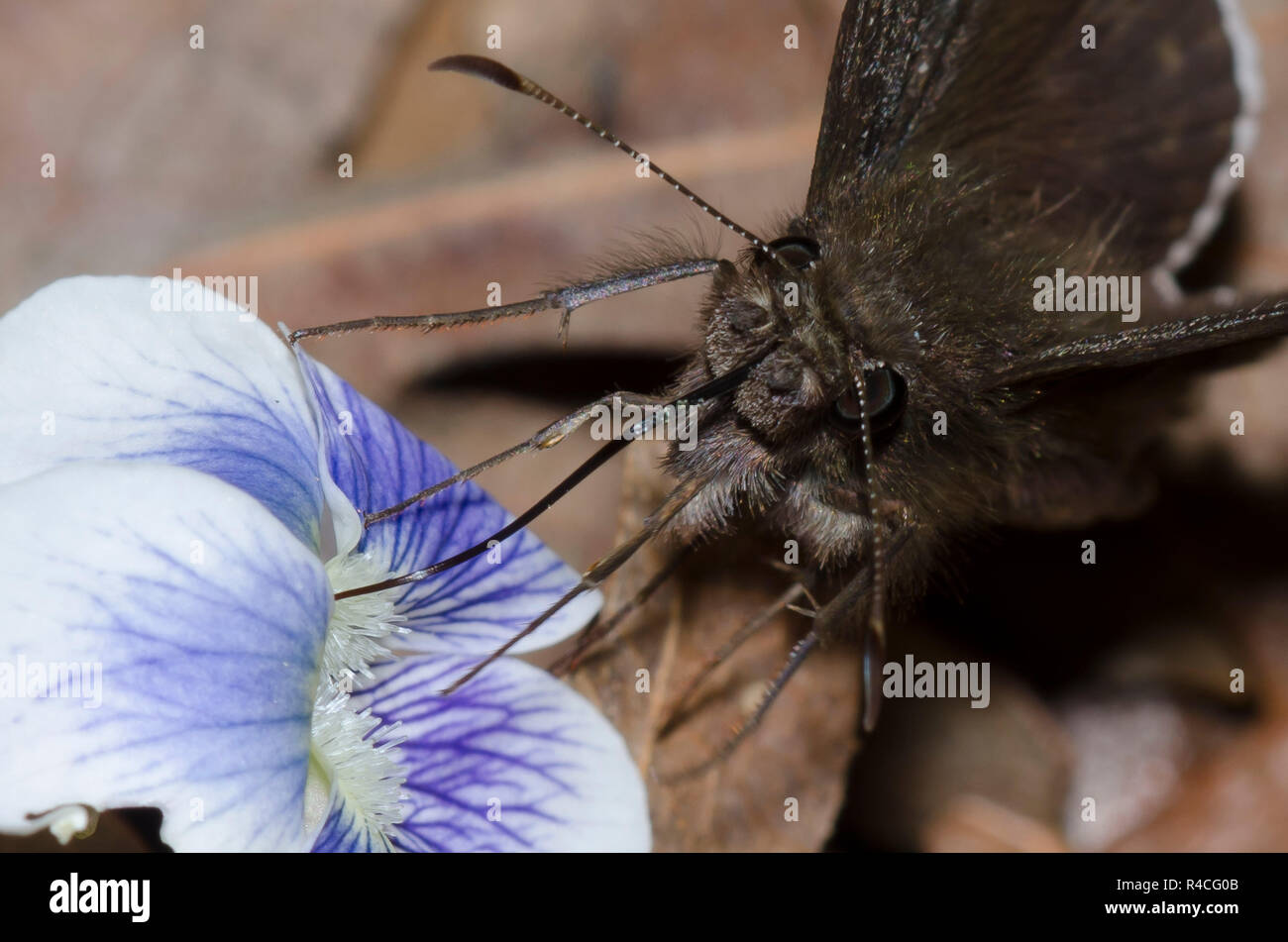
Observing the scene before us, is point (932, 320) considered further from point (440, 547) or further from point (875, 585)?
point (440, 547)

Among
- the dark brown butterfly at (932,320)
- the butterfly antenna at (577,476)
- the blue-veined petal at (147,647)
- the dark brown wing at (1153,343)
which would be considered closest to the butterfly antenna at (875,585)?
the dark brown butterfly at (932,320)

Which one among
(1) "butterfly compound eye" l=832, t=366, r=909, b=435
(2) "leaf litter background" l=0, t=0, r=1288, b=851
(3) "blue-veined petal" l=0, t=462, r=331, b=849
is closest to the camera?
(3) "blue-veined petal" l=0, t=462, r=331, b=849

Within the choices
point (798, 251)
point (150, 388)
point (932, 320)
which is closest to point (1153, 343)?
point (932, 320)

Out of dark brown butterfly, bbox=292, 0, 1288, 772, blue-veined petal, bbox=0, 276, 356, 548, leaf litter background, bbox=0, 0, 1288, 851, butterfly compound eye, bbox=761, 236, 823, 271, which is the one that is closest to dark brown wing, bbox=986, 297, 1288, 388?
dark brown butterfly, bbox=292, 0, 1288, 772

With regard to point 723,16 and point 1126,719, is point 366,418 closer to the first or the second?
point 723,16

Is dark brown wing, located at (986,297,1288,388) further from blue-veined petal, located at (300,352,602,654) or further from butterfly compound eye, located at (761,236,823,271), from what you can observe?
blue-veined petal, located at (300,352,602,654)
